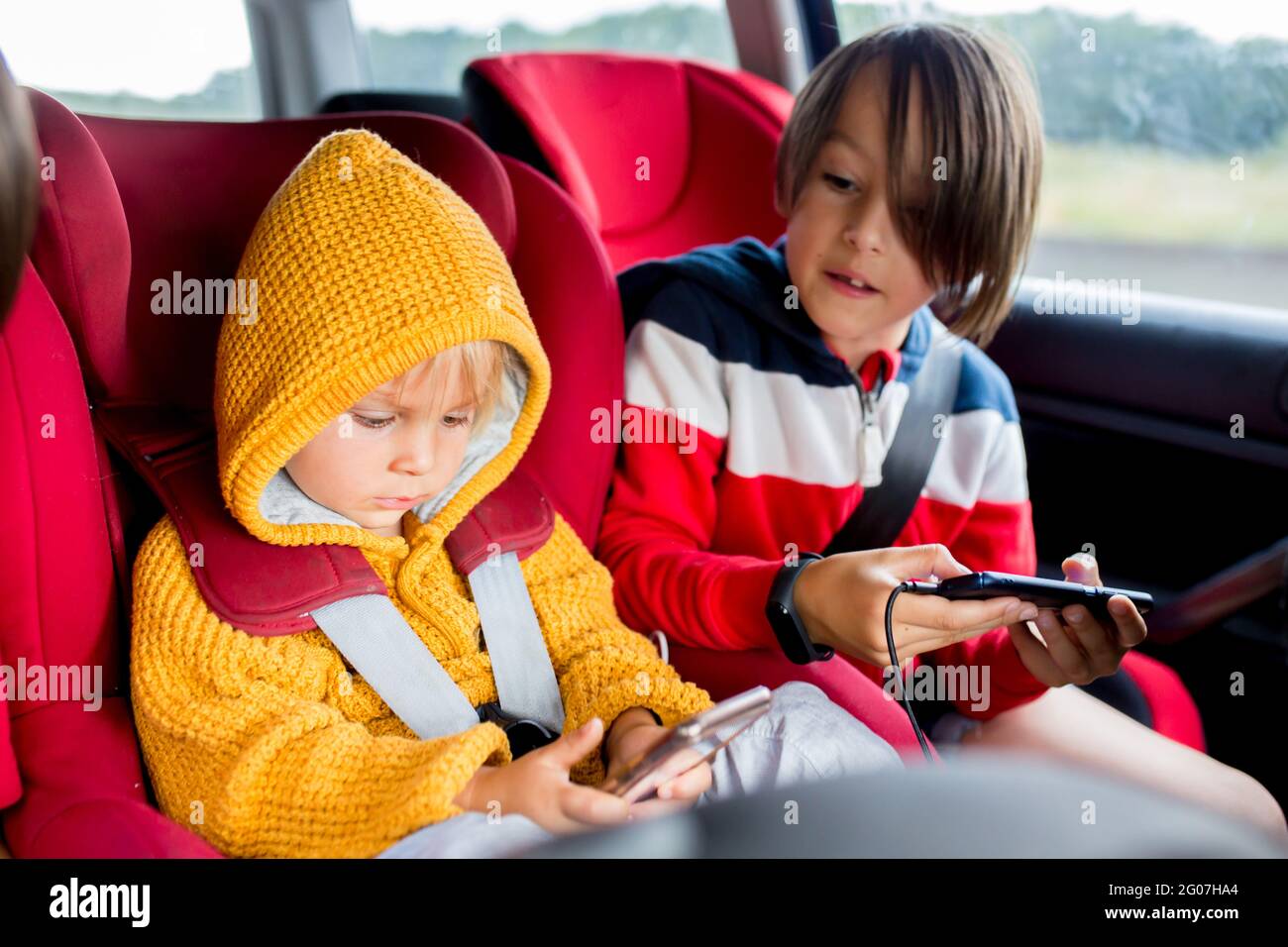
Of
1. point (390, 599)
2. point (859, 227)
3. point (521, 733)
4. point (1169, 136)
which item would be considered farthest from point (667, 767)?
point (1169, 136)

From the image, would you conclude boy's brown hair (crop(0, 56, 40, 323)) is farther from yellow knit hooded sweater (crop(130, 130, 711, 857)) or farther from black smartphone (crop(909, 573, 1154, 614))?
black smartphone (crop(909, 573, 1154, 614))

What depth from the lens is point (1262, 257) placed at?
1.83 m

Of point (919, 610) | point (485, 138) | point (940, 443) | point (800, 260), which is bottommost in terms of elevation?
point (919, 610)

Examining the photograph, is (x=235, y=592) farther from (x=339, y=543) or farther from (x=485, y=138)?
(x=485, y=138)

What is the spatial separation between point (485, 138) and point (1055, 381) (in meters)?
0.95

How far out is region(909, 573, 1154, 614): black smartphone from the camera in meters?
0.94

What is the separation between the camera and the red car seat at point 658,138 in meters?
1.69

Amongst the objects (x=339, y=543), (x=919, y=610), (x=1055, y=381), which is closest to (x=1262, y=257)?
(x=1055, y=381)

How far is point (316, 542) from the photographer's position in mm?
964

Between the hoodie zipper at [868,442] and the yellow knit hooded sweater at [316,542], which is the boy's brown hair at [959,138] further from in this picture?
the yellow knit hooded sweater at [316,542]

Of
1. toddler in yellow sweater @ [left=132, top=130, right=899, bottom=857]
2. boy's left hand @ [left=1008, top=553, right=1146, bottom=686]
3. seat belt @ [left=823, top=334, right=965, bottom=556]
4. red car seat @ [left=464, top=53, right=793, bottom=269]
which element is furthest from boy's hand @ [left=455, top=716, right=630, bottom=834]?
red car seat @ [left=464, top=53, right=793, bottom=269]

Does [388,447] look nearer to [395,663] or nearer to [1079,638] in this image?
[395,663]

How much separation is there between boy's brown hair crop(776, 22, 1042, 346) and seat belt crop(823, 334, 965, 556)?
0.15m

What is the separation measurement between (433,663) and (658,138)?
1148mm
